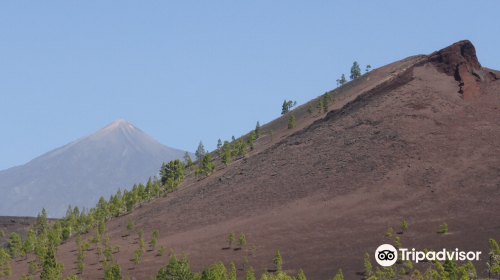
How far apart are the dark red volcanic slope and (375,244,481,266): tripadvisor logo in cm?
250

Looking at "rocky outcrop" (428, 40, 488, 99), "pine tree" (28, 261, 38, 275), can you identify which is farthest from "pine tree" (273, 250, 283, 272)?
"rocky outcrop" (428, 40, 488, 99)

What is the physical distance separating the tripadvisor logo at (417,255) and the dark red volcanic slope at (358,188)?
2.50m

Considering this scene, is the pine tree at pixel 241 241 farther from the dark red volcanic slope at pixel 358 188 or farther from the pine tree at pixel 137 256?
the pine tree at pixel 137 256

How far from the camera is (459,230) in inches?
3932

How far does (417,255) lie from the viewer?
91.9 metres

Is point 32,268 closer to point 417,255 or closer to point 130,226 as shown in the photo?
point 130,226

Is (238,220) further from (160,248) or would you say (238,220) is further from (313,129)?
(313,129)

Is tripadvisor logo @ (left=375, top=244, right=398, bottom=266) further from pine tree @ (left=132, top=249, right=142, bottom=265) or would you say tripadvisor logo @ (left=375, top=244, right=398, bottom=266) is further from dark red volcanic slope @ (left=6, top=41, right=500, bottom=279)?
pine tree @ (left=132, top=249, right=142, bottom=265)

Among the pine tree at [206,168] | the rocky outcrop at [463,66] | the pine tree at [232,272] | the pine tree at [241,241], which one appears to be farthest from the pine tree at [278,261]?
the rocky outcrop at [463,66]

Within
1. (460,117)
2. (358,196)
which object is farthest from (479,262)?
(460,117)

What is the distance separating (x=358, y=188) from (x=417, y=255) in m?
34.4

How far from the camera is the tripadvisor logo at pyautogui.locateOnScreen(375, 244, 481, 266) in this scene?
3472 inches

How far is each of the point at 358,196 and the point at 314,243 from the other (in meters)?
18.6

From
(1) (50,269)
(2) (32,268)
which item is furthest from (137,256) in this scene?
(2) (32,268)
